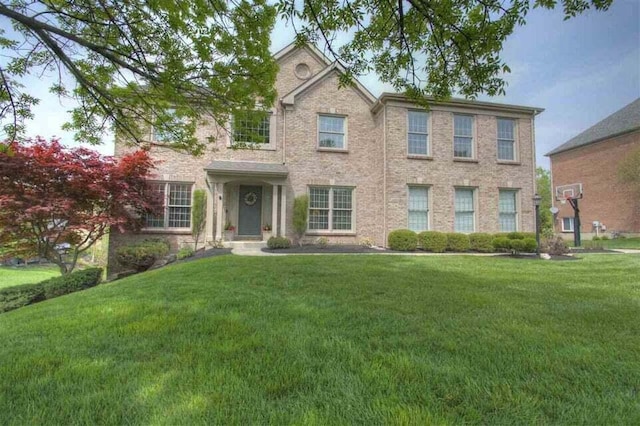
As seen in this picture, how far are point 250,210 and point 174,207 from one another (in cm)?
289

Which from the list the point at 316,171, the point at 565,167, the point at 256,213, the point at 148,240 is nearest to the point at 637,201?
the point at 565,167

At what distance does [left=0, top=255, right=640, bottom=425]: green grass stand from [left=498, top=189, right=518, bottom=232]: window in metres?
10.6

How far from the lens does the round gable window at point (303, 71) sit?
15367 millimetres

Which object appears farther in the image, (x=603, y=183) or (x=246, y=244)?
(x=603, y=183)

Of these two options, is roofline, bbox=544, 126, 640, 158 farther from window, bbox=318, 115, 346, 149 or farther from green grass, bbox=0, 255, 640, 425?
green grass, bbox=0, 255, 640, 425

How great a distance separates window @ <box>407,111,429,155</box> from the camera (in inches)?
568

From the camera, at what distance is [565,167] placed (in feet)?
95.8

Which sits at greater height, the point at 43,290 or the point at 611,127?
the point at 611,127

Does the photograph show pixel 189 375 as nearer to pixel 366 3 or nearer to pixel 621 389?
pixel 621 389

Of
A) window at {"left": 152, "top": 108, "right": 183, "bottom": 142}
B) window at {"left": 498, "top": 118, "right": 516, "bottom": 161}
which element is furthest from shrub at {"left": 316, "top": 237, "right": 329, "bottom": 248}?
window at {"left": 498, "top": 118, "right": 516, "bottom": 161}

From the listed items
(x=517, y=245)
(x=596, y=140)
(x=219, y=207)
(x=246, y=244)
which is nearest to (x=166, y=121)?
(x=219, y=207)

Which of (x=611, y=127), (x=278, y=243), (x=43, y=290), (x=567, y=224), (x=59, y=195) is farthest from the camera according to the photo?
(x=567, y=224)

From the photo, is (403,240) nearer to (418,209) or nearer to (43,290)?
(418,209)

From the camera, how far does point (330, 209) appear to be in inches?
561
